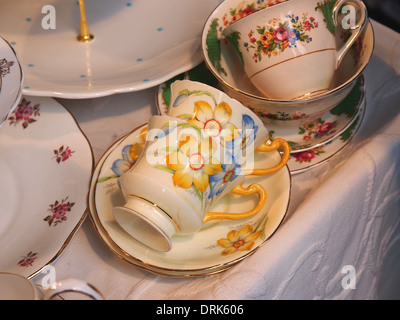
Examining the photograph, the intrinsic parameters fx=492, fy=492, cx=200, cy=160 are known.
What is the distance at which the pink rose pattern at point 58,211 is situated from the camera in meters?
0.51

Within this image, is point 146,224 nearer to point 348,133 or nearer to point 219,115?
point 219,115

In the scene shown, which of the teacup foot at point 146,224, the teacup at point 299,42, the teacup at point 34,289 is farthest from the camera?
the teacup at point 299,42

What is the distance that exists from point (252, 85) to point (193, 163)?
0.23 meters

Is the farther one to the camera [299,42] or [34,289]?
[299,42]

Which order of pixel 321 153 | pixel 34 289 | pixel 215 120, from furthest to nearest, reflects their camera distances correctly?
pixel 321 153 < pixel 215 120 < pixel 34 289

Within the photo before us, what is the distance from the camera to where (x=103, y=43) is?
0.69 m

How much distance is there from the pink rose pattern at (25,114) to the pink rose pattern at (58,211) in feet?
0.43

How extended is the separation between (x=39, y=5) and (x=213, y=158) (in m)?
0.42

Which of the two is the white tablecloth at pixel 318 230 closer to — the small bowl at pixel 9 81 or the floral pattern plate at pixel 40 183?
the floral pattern plate at pixel 40 183

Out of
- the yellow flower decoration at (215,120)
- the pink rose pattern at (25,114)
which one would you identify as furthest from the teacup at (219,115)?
the pink rose pattern at (25,114)

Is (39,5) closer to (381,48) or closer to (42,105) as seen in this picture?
(42,105)

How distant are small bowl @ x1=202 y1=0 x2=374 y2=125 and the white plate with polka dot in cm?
3

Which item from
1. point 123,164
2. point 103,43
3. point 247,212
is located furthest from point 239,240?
point 103,43

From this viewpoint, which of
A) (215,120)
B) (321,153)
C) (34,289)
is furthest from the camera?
(321,153)
